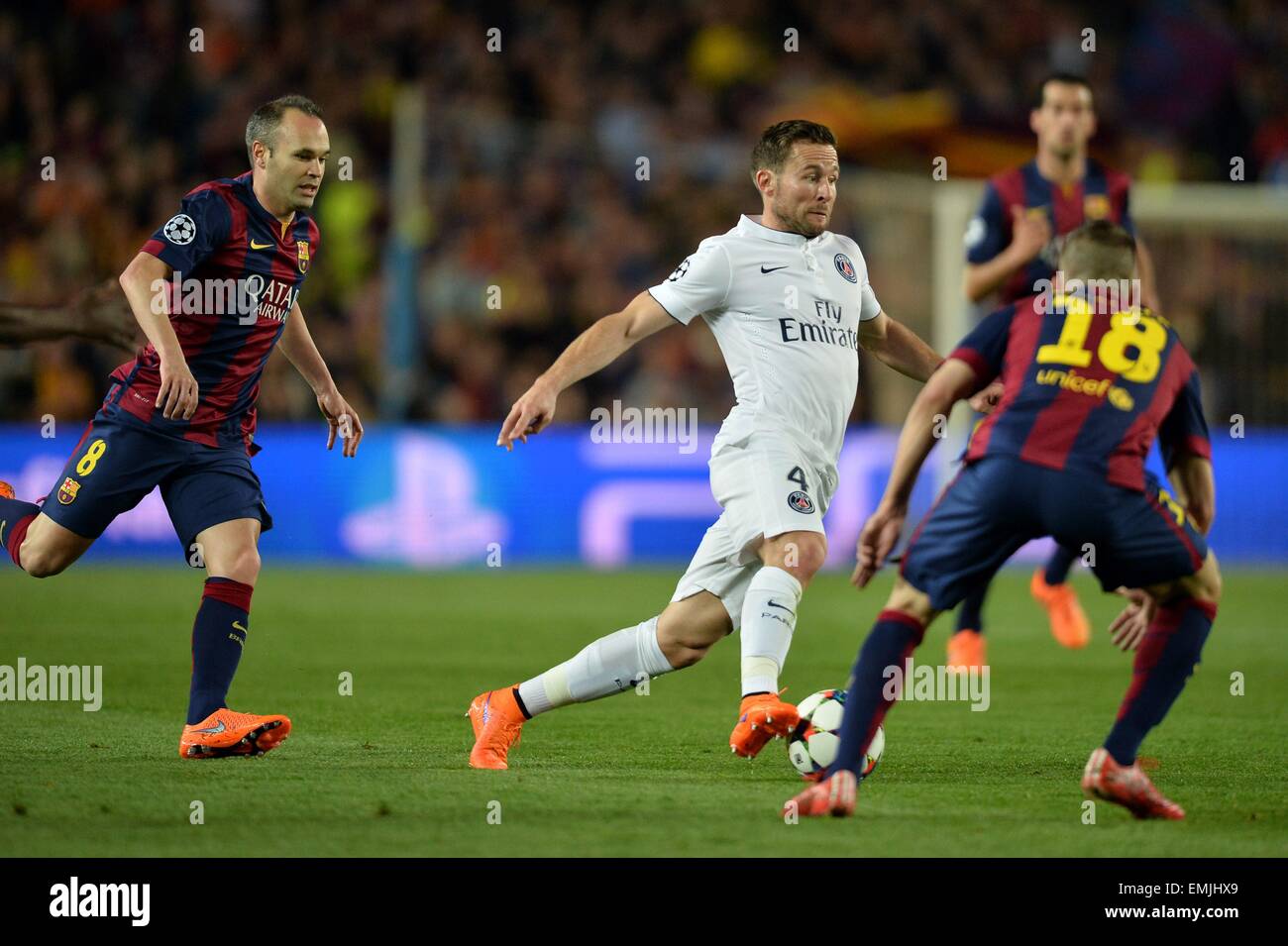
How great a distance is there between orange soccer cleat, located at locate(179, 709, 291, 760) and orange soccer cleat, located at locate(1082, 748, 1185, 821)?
2637 mm

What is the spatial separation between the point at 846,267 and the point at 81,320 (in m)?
2.83

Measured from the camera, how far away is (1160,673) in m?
5.15

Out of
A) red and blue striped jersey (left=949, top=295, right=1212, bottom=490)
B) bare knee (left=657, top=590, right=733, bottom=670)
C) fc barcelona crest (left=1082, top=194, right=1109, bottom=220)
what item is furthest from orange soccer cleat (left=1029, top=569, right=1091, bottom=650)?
red and blue striped jersey (left=949, top=295, right=1212, bottom=490)

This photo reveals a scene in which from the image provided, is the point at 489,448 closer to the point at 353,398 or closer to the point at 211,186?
the point at 353,398

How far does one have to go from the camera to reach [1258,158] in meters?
20.1

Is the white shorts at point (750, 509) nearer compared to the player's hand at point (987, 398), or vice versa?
the player's hand at point (987, 398)

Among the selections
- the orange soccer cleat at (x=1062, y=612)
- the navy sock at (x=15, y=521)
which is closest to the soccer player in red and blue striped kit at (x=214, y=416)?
the navy sock at (x=15, y=521)

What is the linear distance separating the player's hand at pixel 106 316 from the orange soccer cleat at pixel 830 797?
123 inches

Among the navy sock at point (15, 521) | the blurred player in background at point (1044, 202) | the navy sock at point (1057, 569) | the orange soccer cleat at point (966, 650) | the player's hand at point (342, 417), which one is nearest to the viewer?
the navy sock at point (15, 521)

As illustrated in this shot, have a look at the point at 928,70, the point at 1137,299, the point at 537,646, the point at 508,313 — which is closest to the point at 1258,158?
the point at 928,70

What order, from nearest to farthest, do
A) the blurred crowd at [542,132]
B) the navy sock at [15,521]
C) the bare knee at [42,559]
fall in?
the bare knee at [42,559]
the navy sock at [15,521]
the blurred crowd at [542,132]

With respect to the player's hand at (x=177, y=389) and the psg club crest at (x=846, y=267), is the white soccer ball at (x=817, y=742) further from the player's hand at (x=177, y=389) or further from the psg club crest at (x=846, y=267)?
Result: the player's hand at (x=177, y=389)

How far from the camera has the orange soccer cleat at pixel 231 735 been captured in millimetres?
6043

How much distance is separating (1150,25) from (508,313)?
30.4 feet
